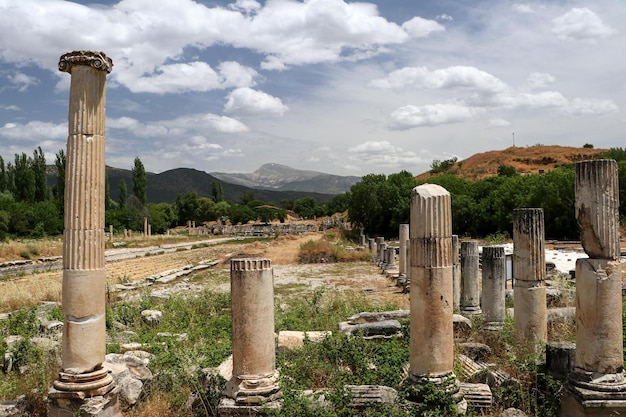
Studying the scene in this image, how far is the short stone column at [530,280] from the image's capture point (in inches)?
327

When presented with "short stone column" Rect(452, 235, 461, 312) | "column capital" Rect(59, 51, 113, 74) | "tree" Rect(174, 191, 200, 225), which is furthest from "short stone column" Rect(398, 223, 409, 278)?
"tree" Rect(174, 191, 200, 225)

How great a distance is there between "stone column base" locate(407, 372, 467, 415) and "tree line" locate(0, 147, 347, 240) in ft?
82.9

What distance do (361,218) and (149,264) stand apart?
2011cm

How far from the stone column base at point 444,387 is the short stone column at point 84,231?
3.94m

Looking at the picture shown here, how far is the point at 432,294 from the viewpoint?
20.7 feet

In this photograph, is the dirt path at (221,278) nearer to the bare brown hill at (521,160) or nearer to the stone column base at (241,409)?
the stone column base at (241,409)

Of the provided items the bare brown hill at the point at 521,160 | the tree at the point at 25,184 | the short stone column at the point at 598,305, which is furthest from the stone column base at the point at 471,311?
the bare brown hill at the point at 521,160

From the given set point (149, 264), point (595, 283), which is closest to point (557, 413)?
point (595, 283)

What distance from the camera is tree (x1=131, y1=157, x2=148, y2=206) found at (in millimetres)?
68938

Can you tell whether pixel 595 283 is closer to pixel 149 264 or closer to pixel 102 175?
pixel 102 175

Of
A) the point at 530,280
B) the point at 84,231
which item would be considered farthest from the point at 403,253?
the point at 84,231

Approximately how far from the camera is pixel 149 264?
2825 cm

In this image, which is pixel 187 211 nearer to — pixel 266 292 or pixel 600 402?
pixel 266 292

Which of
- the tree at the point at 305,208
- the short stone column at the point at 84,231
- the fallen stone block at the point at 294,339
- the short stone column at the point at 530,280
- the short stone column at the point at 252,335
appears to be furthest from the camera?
the tree at the point at 305,208
